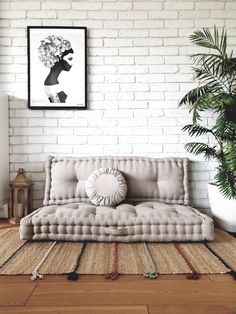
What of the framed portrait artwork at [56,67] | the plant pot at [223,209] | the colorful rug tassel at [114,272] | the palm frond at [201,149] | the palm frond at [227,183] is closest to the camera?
the colorful rug tassel at [114,272]

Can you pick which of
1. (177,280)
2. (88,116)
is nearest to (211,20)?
(88,116)

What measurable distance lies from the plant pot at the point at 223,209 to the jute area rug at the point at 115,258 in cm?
27

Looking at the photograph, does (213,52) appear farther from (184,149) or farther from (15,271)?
(15,271)

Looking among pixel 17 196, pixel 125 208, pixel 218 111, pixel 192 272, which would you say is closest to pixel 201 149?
pixel 218 111

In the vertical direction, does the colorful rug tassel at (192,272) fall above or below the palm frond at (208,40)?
below

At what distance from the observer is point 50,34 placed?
9.36ft

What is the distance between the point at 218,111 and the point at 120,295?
6.17 ft

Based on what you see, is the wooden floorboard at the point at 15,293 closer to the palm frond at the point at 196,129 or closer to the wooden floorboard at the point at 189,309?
the wooden floorboard at the point at 189,309

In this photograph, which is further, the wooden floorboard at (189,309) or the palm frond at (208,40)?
the palm frond at (208,40)

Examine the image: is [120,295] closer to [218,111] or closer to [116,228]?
[116,228]

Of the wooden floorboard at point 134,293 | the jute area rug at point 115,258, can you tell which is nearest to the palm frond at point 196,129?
the jute area rug at point 115,258

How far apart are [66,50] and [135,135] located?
1.04 meters

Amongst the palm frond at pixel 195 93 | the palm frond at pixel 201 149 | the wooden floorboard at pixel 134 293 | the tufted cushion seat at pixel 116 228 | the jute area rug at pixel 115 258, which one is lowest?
the jute area rug at pixel 115 258

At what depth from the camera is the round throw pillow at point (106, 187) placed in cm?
250
